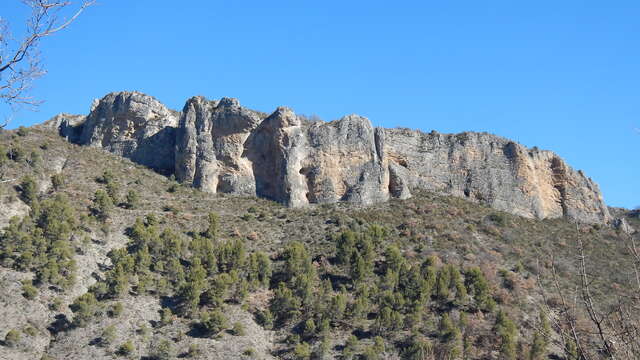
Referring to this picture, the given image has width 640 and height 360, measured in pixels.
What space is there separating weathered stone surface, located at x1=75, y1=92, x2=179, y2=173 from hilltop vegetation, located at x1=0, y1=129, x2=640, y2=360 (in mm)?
1914

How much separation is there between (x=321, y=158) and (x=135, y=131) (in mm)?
16368

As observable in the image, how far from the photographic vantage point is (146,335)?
1588 inches

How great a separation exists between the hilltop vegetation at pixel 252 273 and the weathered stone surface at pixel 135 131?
6.28 ft

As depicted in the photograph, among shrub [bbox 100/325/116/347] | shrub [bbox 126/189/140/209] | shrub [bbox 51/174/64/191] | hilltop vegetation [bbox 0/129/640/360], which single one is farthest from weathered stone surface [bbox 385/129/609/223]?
shrub [bbox 100/325/116/347]

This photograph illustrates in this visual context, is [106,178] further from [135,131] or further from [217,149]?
[135,131]

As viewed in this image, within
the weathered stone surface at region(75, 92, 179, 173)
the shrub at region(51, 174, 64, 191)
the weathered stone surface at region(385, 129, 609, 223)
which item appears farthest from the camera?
the weathered stone surface at region(385, 129, 609, 223)

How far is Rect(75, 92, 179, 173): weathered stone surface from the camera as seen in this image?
63938 mm

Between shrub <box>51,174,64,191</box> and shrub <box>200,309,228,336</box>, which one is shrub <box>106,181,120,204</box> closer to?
shrub <box>51,174,64,191</box>

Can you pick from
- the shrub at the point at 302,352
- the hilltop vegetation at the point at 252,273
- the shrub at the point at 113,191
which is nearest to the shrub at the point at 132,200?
the hilltop vegetation at the point at 252,273

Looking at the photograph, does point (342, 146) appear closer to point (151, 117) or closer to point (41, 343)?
point (151, 117)

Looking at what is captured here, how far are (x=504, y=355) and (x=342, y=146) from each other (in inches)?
1039

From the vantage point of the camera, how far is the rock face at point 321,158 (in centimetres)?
6075

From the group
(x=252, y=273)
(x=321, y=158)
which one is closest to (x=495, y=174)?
(x=321, y=158)

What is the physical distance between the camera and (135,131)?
214ft
